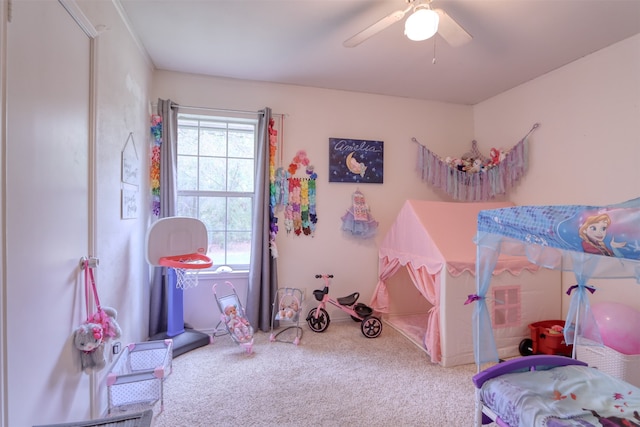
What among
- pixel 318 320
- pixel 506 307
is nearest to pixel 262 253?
pixel 318 320

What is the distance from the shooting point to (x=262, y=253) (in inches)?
125

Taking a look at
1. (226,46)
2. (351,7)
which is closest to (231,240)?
(226,46)

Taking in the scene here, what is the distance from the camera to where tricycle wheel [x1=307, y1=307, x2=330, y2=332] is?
323 centimetres

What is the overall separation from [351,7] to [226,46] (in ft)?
3.74

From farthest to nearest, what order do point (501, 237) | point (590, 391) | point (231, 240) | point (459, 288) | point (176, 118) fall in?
point (231, 240) < point (176, 118) < point (459, 288) < point (501, 237) < point (590, 391)

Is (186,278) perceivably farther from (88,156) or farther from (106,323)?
(88,156)

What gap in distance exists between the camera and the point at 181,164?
3.22 m

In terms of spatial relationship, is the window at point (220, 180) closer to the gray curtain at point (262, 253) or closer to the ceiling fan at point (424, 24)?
the gray curtain at point (262, 253)

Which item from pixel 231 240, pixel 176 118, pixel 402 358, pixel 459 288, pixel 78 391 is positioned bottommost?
pixel 402 358

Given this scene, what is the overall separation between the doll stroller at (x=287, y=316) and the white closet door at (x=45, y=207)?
1.64 meters

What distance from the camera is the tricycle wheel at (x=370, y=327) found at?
10.1ft

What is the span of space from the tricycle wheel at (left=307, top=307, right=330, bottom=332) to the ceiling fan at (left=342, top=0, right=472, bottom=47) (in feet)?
8.22

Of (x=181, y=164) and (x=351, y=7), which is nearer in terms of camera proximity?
(x=351, y=7)

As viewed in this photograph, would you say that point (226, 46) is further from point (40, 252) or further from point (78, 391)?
point (78, 391)
